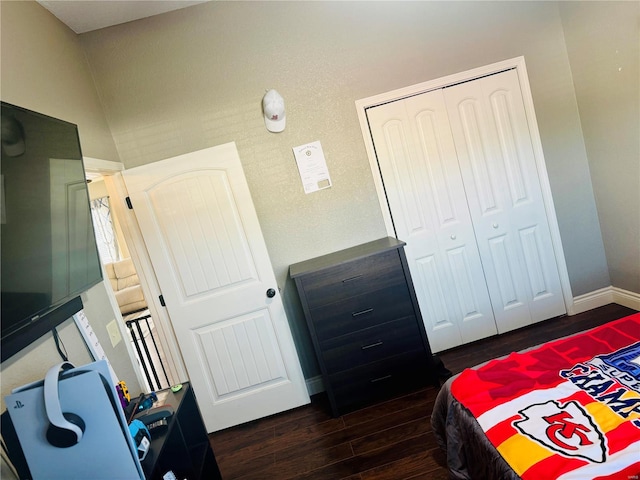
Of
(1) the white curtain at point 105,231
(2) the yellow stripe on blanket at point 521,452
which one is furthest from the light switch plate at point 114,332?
(1) the white curtain at point 105,231

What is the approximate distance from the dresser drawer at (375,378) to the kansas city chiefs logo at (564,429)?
134cm

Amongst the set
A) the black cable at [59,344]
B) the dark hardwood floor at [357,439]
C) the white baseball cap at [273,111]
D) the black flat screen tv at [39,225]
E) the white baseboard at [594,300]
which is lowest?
the dark hardwood floor at [357,439]

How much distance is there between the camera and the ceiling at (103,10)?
8.26 ft

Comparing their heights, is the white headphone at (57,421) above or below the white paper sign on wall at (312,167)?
below

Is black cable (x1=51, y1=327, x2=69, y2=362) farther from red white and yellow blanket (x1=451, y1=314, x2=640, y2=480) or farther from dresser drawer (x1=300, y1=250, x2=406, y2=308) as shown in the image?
red white and yellow blanket (x1=451, y1=314, x2=640, y2=480)

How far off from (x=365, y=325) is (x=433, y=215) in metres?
1.06

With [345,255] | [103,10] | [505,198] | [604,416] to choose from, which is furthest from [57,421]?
[505,198]

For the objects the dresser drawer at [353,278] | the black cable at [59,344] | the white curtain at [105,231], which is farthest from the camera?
the white curtain at [105,231]

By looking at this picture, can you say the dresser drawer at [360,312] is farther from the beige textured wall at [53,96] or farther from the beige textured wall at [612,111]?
the beige textured wall at [612,111]

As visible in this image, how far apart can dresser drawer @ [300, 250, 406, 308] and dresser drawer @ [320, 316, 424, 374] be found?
27cm

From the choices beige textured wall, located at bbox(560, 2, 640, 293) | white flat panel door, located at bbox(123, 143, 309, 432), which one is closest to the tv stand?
white flat panel door, located at bbox(123, 143, 309, 432)

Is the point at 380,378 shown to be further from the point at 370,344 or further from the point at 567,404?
the point at 567,404

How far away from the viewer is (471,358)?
3176mm

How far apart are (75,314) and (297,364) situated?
1626 millimetres
